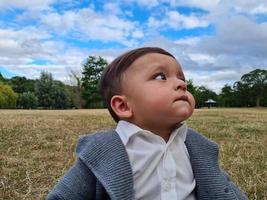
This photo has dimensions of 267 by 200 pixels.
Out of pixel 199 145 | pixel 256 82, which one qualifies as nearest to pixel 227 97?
pixel 256 82

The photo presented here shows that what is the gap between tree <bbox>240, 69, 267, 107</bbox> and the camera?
6744 cm

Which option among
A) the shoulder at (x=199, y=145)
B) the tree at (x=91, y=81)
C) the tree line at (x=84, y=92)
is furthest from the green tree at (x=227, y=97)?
the shoulder at (x=199, y=145)

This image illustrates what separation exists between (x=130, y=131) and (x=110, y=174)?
24 cm

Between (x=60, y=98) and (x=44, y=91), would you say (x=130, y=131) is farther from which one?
(x=44, y=91)

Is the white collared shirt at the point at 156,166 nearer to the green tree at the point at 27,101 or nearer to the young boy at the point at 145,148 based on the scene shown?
the young boy at the point at 145,148

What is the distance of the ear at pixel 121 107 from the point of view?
213 cm

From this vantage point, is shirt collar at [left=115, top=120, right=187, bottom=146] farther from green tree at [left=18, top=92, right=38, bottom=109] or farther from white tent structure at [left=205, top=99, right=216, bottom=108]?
white tent structure at [left=205, top=99, right=216, bottom=108]

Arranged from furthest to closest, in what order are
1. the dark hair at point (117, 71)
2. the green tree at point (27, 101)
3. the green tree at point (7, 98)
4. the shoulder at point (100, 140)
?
the green tree at point (27, 101)
the green tree at point (7, 98)
the dark hair at point (117, 71)
the shoulder at point (100, 140)

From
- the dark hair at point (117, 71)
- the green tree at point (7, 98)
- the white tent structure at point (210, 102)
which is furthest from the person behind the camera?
the white tent structure at point (210, 102)

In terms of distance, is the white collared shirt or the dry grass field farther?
the dry grass field

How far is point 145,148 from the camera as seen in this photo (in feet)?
6.82

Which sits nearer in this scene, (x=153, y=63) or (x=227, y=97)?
(x=153, y=63)

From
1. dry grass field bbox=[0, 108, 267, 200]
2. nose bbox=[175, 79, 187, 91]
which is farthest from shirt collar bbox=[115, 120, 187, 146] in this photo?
dry grass field bbox=[0, 108, 267, 200]

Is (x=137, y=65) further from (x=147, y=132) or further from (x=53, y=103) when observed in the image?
(x=53, y=103)
